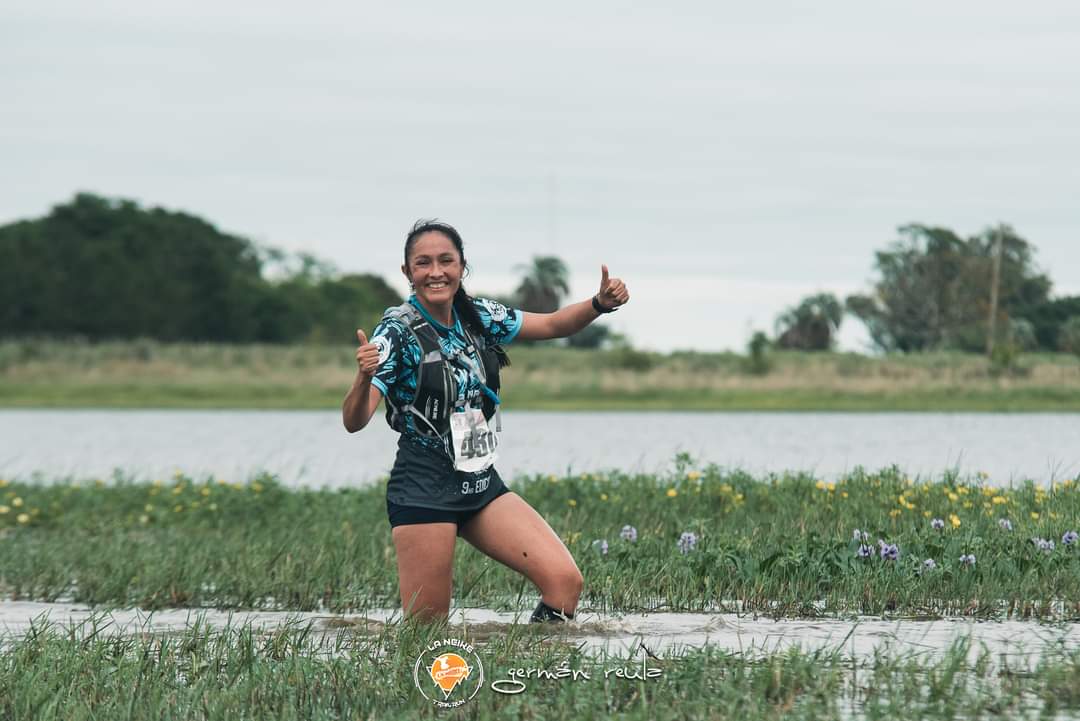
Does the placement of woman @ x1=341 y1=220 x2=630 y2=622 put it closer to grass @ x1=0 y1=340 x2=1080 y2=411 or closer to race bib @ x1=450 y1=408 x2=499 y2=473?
race bib @ x1=450 y1=408 x2=499 y2=473

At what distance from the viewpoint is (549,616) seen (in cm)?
664

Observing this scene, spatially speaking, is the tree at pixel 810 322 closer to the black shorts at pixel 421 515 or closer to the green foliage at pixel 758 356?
the green foliage at pixel 758 356

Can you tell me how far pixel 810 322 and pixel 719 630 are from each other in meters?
46.1

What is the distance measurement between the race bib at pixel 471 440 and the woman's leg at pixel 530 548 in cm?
26

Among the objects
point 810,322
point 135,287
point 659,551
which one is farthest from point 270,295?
point 659,551

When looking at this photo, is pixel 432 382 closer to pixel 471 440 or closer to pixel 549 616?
pixel 471 440

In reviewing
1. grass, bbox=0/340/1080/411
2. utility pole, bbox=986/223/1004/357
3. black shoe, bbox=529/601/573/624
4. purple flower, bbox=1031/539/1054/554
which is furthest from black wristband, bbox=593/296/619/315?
utility pole, bbox=986/223/1004/357

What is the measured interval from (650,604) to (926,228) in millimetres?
44380

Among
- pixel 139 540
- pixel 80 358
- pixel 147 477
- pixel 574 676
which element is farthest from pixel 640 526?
pixel 80 358

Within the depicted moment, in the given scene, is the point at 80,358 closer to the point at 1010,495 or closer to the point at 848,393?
the point at 848,393

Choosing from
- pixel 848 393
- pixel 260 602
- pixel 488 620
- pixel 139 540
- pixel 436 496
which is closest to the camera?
pixel 436 496

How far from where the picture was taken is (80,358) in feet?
177

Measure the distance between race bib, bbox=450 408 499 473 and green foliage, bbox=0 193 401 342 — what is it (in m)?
65.8

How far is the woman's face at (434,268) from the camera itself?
21.5 feet
